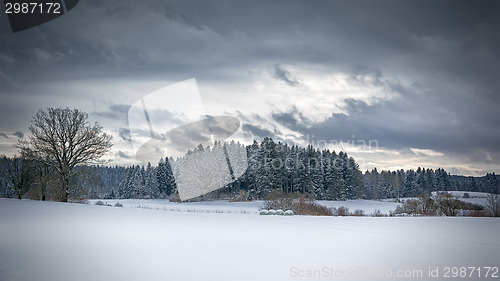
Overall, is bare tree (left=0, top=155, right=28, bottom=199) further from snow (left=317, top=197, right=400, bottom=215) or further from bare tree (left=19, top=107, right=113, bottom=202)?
snow (left=317, top=197, right=400, bottom=215)

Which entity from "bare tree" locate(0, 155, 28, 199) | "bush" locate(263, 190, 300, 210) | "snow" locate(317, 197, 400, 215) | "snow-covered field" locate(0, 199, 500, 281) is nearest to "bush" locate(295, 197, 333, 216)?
"bush" locate(263, 190, 300, 210)

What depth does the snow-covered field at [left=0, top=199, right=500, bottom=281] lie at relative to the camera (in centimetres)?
823

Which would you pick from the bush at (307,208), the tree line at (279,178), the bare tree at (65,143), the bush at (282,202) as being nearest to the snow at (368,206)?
the tree line at (279,178)

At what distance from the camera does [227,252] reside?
10648 millimetres

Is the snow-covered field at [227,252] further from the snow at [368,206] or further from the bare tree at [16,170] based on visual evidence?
the snow at [368,206]

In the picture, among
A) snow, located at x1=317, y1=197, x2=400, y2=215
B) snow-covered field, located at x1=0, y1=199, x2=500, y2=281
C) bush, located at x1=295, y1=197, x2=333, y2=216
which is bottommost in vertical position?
snow, located at x1=317, y1=197, x2=400, y2=215

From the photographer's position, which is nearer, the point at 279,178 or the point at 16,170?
the point at 16,170

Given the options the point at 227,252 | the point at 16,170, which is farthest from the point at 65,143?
the point at 227,252

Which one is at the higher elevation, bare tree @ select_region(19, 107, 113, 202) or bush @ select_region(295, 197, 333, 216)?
bare tree @ select_region(19, 107, 113, 202)

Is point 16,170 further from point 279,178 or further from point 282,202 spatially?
point 279,178

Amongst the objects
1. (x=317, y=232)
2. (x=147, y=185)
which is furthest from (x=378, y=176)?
(x=317, y=232)

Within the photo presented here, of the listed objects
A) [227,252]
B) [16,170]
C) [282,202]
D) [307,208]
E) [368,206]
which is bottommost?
[368,206]

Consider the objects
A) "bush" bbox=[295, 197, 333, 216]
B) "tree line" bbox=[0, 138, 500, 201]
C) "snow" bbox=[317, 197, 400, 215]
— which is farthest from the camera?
"tree line" bbox=[0, 138, 500, 201]

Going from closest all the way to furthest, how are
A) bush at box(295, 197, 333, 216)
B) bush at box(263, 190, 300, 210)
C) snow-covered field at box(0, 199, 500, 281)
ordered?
snow-covered field at box(0, 199, 500, 281) → bush at box(295, 197, 333, 216) → bush at box(263, 190, 300, 210)
